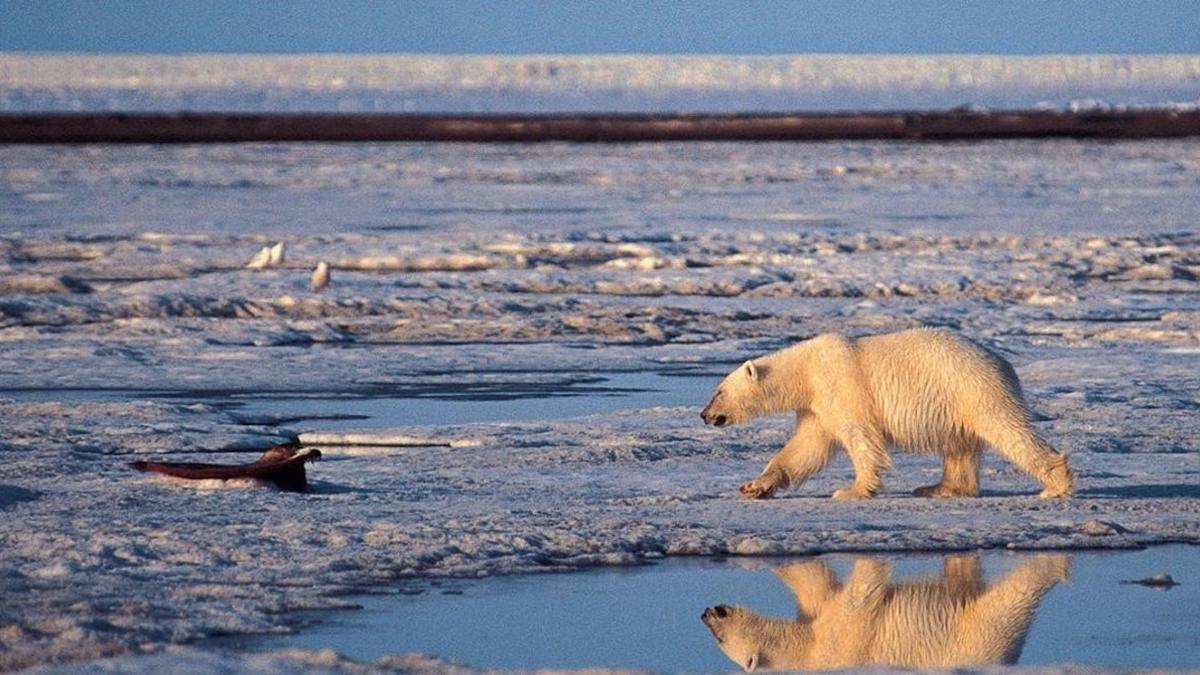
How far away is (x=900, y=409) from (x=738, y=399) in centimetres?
68

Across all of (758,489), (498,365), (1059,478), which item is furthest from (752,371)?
(498,365)

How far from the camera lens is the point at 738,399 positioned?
742cm

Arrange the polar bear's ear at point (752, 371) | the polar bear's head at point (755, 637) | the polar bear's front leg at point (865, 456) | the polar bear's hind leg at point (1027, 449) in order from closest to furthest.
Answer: the polar bear's head at point (755, 637) → the polar bear's hind leg at point (1027, 449) → the polar bear's front leg at point (865, 456) → the polar bear's ear at point (752, 371)

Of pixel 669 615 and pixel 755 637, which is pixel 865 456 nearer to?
pixel 669 615

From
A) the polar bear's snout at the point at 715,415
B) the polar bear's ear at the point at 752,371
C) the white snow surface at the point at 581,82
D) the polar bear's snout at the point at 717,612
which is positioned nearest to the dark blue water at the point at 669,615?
the polar bear's snout at the point at 717,612

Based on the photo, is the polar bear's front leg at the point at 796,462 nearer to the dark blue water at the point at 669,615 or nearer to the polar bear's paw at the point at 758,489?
the polar bear's paw at the point at 758,489

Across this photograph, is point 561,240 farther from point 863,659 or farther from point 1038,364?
point 863,659

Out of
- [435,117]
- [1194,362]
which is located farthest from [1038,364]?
[435,117]

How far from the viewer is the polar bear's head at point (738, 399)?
7.31m

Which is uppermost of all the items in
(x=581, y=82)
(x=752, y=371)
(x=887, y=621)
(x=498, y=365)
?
(x=581, y=82)

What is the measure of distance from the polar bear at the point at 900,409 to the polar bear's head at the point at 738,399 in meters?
0.01

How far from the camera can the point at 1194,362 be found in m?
10.6

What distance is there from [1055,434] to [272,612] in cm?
417

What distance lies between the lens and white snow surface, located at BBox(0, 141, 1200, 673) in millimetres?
6020
